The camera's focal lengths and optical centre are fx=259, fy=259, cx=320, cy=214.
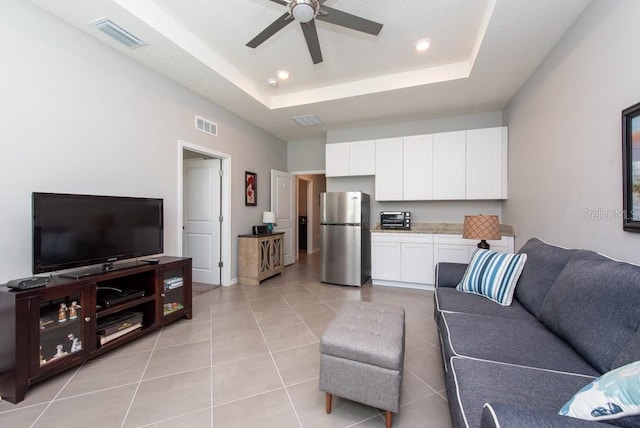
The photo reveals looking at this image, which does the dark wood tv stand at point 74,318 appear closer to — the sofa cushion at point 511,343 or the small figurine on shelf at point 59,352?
the small figurine on shelf at point 59,352

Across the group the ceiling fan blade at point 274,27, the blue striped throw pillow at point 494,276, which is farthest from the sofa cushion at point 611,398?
the ceiling fan blade at point 274,27

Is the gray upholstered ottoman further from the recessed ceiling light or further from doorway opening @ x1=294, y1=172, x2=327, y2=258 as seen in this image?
doorway opening @ x1=294, y1=172, x2=327, y2=258

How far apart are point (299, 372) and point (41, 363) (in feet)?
5.51

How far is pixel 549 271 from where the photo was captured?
1.71 m

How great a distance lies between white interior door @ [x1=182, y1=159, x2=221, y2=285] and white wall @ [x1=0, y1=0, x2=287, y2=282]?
2.91 ft

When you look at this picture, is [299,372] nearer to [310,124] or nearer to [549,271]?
[549,271]

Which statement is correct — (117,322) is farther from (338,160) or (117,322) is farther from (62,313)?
(338,160)

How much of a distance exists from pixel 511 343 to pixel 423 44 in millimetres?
2711

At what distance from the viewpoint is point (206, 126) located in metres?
3.53

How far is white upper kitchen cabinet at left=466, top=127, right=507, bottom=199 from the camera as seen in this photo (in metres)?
3.60

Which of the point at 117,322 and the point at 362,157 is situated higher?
the point at 362,157

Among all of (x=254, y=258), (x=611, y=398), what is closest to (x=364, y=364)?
(x=611, y=398)

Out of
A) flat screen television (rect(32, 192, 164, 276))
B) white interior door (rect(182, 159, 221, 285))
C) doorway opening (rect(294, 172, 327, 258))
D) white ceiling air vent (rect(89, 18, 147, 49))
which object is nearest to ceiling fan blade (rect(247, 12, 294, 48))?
white ceiling air vent (rect(89, 18, 147, 49))

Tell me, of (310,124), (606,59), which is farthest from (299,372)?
(310,124)
